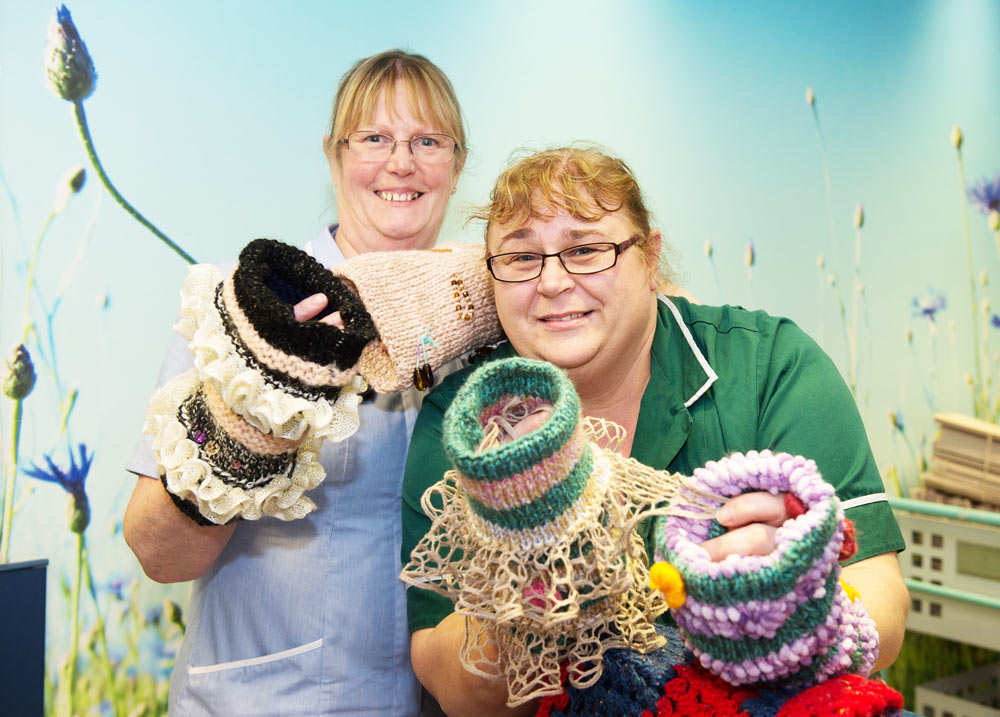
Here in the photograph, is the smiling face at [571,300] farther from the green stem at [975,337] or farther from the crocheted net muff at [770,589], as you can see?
the green stem at [975,337]

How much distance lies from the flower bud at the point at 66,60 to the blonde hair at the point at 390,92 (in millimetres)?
460

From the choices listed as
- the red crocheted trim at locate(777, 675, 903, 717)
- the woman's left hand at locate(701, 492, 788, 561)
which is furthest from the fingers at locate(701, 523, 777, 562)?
the red crocheted trim at locate(777, 675, 903, 717)

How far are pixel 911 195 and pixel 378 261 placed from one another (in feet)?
6.88

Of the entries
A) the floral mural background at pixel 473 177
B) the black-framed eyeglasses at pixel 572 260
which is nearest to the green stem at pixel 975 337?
the floral mural background at pixel 473 177

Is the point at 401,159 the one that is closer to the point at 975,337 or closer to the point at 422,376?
the point at 422,376

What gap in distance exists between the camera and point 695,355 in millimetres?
1133

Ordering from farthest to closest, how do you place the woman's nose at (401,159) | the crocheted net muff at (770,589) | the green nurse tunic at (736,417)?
the woman's nose at (401,159)
the green nurse tunic at (736,417)
the crocheted net muff at (770,589)

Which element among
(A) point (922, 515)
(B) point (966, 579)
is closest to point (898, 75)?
(A) point (922, 515)

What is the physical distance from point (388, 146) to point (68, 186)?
1.95ft

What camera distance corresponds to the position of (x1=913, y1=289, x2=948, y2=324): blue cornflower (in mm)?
2566

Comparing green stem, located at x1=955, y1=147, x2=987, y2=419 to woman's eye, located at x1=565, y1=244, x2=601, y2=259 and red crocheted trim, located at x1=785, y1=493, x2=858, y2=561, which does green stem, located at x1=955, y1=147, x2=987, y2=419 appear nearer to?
woman's eye, located at x1=565, y1=244, x2=601, y2=259

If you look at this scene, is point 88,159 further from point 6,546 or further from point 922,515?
point 922,515

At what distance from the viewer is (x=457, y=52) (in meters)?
1.85

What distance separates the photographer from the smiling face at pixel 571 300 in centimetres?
104
